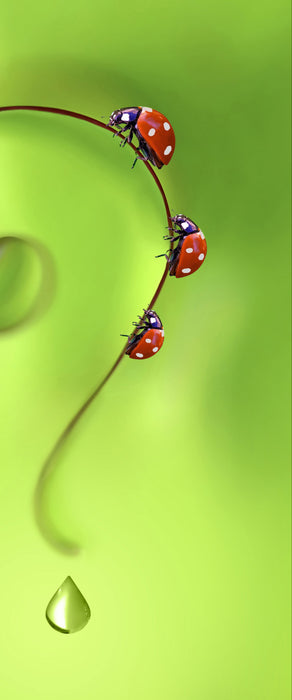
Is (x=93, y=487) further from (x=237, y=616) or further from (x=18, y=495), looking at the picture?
(x=237, y=616)

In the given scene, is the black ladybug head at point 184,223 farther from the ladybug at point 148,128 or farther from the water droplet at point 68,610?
the water droplet at point 68,610

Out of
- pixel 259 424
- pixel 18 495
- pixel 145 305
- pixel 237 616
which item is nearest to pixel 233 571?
pixel 237 616

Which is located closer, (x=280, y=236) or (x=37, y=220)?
(x=37, y=220)

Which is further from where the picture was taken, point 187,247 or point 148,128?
point 187,247

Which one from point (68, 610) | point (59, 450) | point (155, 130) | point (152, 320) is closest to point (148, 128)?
point (155, 130)

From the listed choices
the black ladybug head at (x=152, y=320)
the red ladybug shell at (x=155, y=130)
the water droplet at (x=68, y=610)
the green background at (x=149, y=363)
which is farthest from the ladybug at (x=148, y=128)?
the water droplet at (x=68, y=610)

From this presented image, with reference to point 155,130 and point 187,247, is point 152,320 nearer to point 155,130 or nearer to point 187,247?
point 187,247
